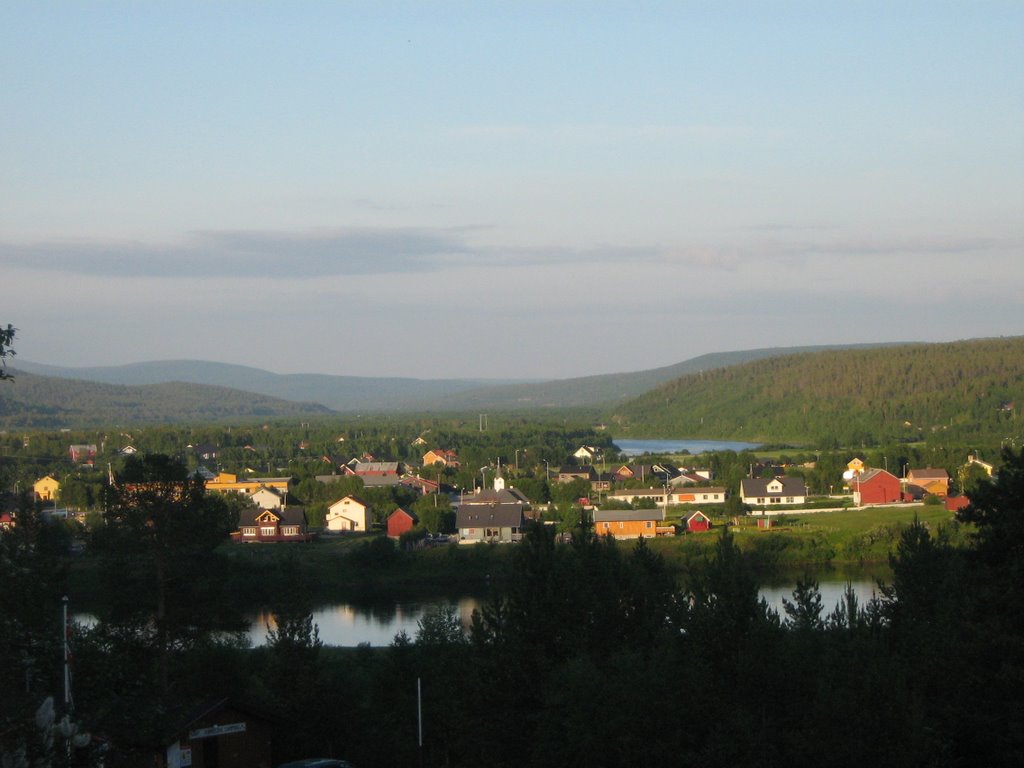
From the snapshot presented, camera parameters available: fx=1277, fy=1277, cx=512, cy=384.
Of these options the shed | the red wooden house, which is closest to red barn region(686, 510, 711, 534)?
the red wooden house

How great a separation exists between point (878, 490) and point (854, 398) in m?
37.2

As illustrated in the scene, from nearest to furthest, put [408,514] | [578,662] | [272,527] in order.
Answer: [578,662] < [272,527] < [408,514]

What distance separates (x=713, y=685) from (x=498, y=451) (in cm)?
4176

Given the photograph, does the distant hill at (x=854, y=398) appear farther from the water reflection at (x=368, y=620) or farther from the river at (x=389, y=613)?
the water reflection at (x=368, y=620)

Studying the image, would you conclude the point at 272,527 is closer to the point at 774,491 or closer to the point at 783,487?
the point at 774,491

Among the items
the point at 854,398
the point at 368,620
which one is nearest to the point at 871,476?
the point at 368,620

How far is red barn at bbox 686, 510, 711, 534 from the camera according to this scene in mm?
27703

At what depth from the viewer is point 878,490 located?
31.6 meters

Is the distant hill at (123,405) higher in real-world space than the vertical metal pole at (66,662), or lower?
higher

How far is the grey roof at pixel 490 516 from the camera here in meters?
28.0

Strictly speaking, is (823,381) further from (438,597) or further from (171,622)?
(171,622)

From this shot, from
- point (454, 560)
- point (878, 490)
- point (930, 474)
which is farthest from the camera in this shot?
point (930, 474)

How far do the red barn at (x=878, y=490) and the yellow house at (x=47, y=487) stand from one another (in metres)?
21.5

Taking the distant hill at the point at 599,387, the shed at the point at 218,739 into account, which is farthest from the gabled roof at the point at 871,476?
the distant hill at the point at 599,387
